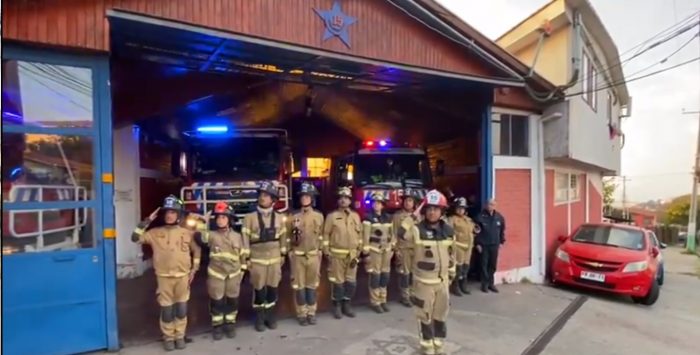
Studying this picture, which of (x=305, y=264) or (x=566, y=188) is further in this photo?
(x=566, y=188)

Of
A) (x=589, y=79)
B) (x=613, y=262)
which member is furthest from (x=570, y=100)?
(x=589, y=79)

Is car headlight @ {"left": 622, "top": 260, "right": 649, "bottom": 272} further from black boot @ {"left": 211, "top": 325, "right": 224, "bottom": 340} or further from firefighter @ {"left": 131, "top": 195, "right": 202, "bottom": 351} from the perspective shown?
firefighter @ {"left": 131, "top": 195, "right": 202, "bottom": 351}

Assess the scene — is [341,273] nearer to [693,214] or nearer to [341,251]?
[341,251]

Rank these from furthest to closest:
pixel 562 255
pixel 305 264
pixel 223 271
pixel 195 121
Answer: pixel 195 121
pixel 562 255
pixel 305 264
pixel 223 271

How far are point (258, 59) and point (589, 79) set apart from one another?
11376mm

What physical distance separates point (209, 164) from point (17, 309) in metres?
5.06

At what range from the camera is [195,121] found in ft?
38.1

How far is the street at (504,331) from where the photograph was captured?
5.92 m

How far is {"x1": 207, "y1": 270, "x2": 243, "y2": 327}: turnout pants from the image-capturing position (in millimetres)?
5906

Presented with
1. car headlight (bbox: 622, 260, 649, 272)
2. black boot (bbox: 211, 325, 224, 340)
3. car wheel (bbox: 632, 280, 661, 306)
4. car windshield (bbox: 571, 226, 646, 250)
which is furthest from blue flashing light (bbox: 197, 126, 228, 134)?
car wheel (bbox: 632, 280, 661, 306)

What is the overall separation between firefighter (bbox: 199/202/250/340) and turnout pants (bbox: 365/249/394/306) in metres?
2.23

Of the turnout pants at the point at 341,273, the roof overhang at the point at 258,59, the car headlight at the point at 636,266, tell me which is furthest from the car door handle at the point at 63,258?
the car headlight at the point at 636,266

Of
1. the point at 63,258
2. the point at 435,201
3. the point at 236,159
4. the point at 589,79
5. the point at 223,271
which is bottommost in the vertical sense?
the point at 223,271

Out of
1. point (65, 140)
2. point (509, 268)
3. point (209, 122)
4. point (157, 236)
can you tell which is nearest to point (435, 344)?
point (157, 236)
